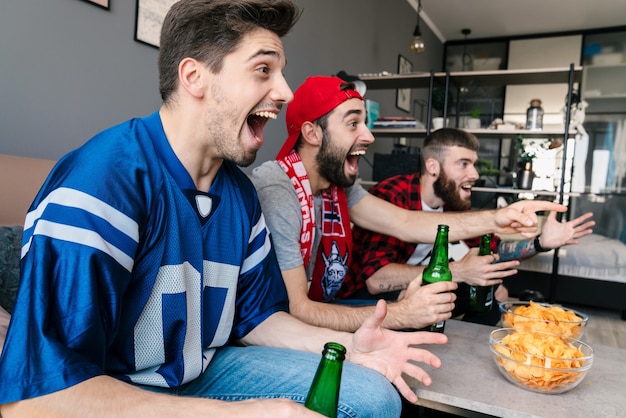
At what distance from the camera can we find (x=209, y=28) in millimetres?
A: 933

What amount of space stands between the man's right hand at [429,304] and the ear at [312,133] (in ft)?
2.20

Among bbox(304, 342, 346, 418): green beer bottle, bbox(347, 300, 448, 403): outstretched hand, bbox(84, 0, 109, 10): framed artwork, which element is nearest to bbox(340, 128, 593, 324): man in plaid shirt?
bbox(347, 300, 448, 403): outstretched hand

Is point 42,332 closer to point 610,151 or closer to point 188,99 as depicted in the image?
point 188,99

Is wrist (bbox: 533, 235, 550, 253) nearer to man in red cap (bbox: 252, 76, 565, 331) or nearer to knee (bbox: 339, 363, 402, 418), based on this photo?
man in red cap (bbox: 252, 76, 565, 331)

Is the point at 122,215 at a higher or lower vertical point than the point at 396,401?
higher

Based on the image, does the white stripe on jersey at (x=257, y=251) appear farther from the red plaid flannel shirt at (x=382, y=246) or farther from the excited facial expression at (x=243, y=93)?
the red plaid flannel shirt at (x=382, y=246)

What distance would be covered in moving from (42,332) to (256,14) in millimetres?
704

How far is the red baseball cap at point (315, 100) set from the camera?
161 centimetres

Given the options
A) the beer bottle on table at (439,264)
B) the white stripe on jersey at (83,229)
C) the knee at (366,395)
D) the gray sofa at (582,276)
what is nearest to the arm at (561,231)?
the beer bottle on table at (439,264)

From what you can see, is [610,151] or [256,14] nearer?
[256,14]

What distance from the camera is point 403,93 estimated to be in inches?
215

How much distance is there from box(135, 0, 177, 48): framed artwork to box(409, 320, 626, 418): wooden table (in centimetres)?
192

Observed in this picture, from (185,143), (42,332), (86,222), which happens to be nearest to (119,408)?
(42,332)

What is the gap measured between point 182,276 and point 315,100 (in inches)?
37.9
